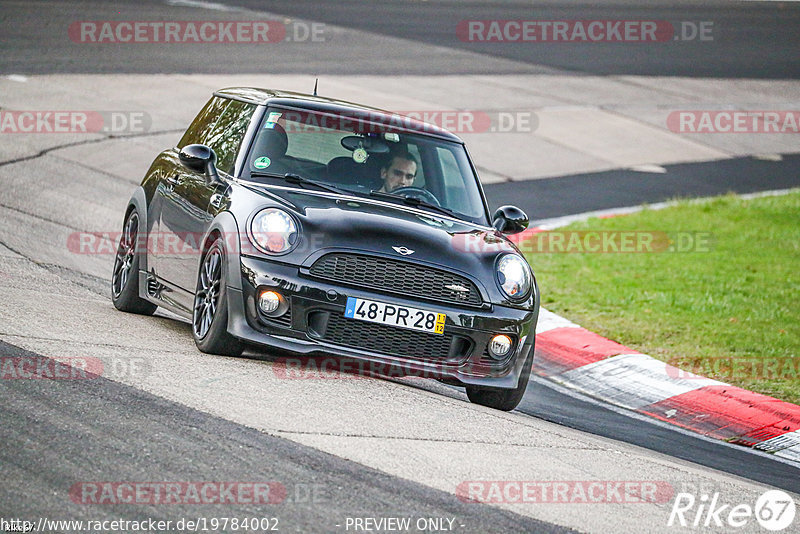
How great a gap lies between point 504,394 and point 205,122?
3.07 m

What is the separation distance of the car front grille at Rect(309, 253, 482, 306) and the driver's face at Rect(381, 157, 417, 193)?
104cm

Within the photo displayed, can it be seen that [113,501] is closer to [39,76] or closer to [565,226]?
[565,226]

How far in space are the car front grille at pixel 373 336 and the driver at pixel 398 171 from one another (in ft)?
4.09

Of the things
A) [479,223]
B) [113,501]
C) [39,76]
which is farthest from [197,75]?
[113,501]

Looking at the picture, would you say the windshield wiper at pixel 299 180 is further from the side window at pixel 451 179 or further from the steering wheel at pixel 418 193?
the side window at pixel 451 179

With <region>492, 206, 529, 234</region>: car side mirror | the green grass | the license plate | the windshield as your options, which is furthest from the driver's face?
the green grass

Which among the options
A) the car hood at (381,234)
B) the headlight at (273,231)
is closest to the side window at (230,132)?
the car hood at (381,234)

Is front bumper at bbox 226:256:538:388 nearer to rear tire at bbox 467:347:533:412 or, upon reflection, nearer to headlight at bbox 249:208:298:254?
headlight at bbox 249:208:298:254

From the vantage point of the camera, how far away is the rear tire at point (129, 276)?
870 cm

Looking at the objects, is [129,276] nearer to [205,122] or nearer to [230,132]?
[205,122]

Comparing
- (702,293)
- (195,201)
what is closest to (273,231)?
(195,201)

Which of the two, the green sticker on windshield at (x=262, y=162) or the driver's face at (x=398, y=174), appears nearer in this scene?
the green sticker on windshield at (x=262, y=162)

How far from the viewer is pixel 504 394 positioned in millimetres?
7434

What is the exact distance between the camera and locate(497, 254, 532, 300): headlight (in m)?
7.18
